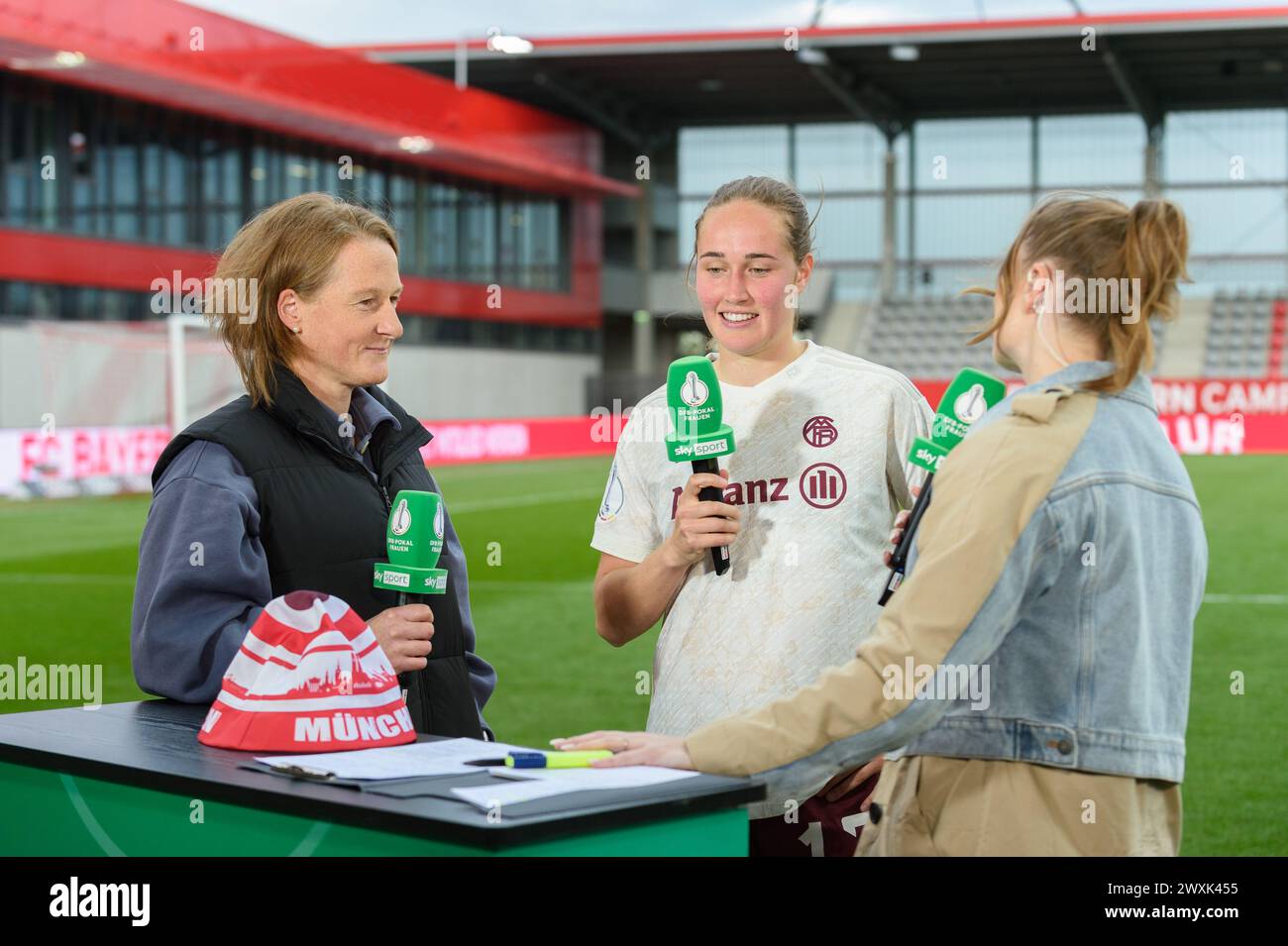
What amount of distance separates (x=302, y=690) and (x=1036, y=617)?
1129mm

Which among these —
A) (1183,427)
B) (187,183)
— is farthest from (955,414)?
(187,183)

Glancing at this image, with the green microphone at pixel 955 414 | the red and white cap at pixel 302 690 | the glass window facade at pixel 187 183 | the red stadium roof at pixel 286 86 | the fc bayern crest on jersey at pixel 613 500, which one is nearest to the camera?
the red and white cap at pixel 302 690

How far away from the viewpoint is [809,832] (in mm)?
3113

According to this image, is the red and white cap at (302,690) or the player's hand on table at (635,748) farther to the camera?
the red and white cap at (302,690)

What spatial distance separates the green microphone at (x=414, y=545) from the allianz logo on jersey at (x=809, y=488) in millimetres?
514

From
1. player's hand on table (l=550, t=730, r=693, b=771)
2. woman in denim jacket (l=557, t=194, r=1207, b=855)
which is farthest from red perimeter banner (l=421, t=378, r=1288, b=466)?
woman in denim jacket (l=557, t=194, r=1207, b=855)

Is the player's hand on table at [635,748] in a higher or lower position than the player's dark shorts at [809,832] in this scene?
higher

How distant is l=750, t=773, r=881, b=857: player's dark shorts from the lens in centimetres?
310

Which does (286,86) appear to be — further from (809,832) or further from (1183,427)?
(809,832)

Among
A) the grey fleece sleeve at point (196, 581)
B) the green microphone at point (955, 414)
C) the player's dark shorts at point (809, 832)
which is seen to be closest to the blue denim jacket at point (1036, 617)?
the green microphone at point (955, 414)

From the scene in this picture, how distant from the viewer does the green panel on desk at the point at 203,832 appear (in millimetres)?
2166

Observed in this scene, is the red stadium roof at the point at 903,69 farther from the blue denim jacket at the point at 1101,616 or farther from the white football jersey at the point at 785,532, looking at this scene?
the blue denim jacket at the point at 1101,616

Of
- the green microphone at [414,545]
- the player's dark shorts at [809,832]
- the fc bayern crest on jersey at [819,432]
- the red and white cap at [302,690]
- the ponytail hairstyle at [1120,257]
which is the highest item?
the ponytail hairstyle at [1120,257]
